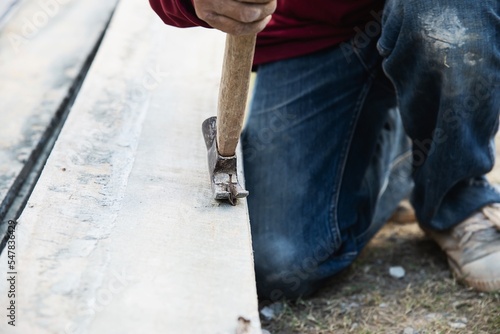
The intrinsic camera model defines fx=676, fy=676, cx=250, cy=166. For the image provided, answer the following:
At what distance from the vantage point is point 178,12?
163 cm

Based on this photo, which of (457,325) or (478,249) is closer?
(457,325)

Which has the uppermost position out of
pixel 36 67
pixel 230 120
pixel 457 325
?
pixel 230 120

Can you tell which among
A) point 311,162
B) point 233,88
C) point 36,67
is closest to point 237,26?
point 233,88

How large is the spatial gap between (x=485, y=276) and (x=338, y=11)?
901 mm

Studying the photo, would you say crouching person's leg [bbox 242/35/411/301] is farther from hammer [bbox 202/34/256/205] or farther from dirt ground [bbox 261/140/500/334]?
hammer [bbox 202/34/256/205]

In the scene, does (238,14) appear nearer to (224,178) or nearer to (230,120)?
(230,120)

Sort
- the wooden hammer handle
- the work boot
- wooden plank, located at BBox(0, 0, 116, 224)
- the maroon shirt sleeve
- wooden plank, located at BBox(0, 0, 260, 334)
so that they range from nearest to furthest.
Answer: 1. wooden plank, located at BBox(0, 0, 260, 334)
2. the wooden hammer handle
3. the maroon shirt sleeve
4. the work boot
5. wooden plank, located at BBox(0, 0, 116, 224)

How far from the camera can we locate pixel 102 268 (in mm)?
1391

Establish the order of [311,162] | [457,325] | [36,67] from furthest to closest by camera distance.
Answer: [36,67] → [311,162] → [457,325]

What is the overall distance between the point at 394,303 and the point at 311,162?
51 centimetres

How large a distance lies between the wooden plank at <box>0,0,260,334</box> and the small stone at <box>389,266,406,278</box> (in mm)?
767

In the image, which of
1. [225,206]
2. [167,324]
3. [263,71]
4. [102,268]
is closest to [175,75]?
[263,71]

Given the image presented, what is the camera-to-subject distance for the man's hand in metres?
1.34

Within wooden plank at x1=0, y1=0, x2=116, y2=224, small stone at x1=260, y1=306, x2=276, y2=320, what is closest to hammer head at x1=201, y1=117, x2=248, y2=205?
small stone at x1=260, y1=306, x2=276, y2=320
